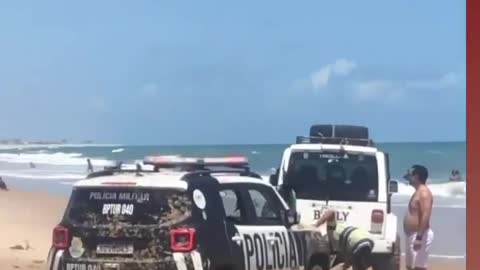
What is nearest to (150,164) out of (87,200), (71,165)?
(87,200)

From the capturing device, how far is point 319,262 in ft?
36.3

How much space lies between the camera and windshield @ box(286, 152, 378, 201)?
46.5 ft

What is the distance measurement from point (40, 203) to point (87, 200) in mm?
19866

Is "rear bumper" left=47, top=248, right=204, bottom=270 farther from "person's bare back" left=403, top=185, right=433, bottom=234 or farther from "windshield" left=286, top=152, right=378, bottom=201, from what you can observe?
"windshield" left=286, top=152, right=378, bottom=201

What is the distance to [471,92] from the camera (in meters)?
6.68

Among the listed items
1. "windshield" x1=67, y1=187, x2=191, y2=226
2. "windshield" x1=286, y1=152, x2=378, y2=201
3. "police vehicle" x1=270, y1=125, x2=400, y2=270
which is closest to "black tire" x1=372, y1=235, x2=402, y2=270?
"police vehicle" x1=270, y1=125, x2=400, y2=270

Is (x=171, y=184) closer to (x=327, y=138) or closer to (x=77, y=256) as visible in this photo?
(x=77, y=256)

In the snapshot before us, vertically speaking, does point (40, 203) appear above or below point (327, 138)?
below

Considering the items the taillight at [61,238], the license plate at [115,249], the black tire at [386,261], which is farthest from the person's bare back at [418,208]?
the taillight at [61,238]

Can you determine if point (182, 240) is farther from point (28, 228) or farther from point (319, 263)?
point (28, 228)

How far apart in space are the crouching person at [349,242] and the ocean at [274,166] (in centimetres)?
229

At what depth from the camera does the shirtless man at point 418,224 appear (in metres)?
11.8

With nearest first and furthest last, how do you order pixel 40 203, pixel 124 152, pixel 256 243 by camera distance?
pixel 256 243 → pixel 40 203 → pixel 124 152

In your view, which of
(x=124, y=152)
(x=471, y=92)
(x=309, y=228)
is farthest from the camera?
(x=124, y=152)
